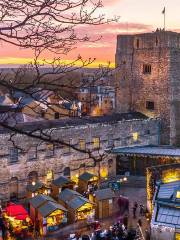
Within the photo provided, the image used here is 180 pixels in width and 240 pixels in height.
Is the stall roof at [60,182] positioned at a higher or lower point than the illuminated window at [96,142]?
lower

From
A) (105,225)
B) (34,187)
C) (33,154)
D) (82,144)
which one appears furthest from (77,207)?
(82,144)

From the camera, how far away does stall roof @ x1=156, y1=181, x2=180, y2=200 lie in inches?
928

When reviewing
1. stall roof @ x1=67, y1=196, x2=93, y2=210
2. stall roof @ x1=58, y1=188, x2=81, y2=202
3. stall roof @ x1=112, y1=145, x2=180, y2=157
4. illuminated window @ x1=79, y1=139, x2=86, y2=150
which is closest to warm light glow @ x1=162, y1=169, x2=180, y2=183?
stall roof @ x1=67, y1=196, x2=93, y2=210

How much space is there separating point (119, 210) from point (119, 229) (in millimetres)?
6428

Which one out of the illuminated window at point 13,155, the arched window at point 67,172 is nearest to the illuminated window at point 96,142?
the arched window at point 67,172

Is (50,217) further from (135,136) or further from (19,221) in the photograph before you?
(135,136)

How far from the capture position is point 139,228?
2453 centimetres

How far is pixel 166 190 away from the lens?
80.1 feet

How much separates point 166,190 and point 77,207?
5.42 m

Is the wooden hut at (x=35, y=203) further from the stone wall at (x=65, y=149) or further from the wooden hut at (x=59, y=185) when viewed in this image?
the wooden hut at (x=59, y=185)

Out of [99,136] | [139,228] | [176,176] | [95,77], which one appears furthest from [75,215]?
[95,77]

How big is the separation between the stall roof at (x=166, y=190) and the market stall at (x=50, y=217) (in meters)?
5.61

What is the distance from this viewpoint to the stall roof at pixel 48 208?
24.9 m

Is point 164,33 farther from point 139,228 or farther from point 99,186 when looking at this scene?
point 139,228
